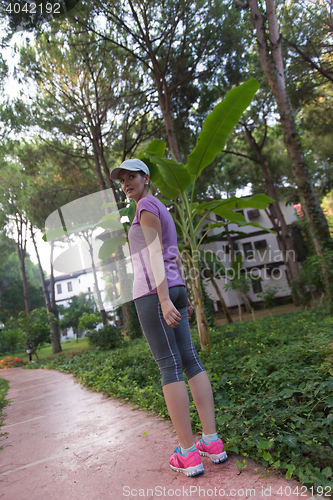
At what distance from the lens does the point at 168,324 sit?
169cm

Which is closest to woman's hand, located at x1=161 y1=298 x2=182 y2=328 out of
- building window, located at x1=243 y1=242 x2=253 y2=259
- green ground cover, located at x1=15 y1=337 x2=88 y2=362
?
green ground cover, located at x1=15 y1=337 x2=88 y2=362

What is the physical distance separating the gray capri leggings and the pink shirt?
0.05 meters

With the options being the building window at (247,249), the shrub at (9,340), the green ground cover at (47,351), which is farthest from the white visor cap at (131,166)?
the building window at (247,249)

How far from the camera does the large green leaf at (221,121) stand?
3902 mm

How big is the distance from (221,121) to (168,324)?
10.3ft

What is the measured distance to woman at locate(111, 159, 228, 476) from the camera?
1.68m

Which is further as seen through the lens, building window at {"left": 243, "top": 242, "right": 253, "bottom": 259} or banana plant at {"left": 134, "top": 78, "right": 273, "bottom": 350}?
building window at {"left": 243, "top": 242, "right": 253, "bottom": 259}

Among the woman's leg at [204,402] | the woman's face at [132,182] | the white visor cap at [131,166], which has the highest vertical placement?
the white visor cap at [131,166]

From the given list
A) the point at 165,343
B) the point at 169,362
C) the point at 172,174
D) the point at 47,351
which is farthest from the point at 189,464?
the point at 47,351

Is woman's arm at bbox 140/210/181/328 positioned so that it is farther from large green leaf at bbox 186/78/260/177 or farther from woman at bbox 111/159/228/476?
large green leaf at bbox 186/78/260/177

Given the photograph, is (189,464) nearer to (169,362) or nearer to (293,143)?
(169,362)

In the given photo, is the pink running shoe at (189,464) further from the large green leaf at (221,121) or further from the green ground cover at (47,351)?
the green ground cover at (47,351)

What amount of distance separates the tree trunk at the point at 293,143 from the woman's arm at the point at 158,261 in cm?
496

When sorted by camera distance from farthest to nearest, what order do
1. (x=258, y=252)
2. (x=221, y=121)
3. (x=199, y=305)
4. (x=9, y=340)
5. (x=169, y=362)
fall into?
(x=258, y=252), (x=9, y=340), (x=199, y=305), (x=221, y=121), (x=169, y=362)
